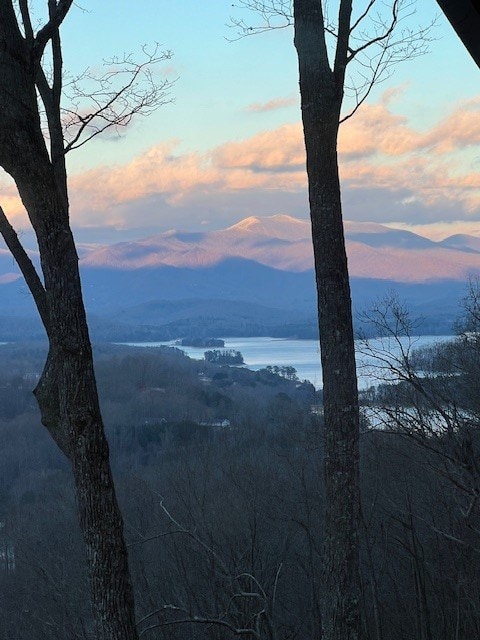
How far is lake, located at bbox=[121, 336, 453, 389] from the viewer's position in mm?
7676

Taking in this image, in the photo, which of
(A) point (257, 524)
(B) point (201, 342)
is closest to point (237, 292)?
(B) point (201, 342)

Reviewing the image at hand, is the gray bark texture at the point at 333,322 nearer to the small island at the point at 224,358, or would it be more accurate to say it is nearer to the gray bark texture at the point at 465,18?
the gray bark texture at the point at 465,18

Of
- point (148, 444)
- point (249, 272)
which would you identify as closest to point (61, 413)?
point (148, 444)

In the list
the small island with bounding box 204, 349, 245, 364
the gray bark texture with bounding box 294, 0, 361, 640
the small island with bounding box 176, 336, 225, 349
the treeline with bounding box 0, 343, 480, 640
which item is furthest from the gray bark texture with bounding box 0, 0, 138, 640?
the small island with bounding box 176, 336, 225, 349

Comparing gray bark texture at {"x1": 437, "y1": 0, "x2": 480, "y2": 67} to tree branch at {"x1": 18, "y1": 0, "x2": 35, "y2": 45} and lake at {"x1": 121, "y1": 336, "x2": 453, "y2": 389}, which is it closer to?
tree branch at {"x1": 18, "y1": 0, "x2": 35, "y2": 45}

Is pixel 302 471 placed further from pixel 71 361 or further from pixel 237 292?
pixel 237 292

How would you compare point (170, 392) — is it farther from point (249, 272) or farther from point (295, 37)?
point (249, 272)

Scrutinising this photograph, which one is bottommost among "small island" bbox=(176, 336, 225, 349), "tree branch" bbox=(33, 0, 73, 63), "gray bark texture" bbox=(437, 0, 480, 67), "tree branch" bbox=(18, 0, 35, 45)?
"gray bark texture" bbox=(437, 0, 480, 67)

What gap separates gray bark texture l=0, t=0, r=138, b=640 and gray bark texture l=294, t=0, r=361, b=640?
1.35 m

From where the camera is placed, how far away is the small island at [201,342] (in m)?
97.6

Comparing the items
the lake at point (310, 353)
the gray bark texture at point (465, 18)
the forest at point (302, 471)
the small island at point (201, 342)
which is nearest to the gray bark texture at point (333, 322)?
the forest at point (302, 471)

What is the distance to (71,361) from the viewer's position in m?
4.00

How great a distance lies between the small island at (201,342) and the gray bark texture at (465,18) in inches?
3696

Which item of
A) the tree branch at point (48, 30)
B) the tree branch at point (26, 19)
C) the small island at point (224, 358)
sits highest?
the tree branch at point (26, 19)
